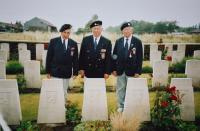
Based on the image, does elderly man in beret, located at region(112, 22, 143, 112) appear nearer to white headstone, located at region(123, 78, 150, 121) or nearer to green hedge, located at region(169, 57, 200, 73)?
white headstone, located at region(123, 78, 150, 121)

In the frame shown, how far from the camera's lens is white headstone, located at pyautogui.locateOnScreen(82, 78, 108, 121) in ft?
15.4

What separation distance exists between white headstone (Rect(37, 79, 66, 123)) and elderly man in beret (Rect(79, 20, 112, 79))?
805 millimetres

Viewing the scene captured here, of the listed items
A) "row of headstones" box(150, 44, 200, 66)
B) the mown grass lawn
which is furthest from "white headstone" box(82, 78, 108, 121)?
"row of headstones" box(150, 44, 200, 66)

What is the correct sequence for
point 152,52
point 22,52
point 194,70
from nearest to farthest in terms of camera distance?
1. point 194,70
2. point 22,52
3. point 152,52

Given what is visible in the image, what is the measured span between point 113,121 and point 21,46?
3.97 metres

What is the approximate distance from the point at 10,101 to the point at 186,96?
9.19 ft

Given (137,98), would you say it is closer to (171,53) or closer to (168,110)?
(168,110)

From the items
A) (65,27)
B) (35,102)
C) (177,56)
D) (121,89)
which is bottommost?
(35,102)

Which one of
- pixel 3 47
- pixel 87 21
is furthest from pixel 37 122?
pixel 3 47

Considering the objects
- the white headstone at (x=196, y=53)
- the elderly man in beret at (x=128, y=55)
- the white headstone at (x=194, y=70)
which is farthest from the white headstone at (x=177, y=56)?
the elderly man in beret at (x=128, y=55)

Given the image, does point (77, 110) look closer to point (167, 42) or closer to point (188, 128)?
point (188, 128)

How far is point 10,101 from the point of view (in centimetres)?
452

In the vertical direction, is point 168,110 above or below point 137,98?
below

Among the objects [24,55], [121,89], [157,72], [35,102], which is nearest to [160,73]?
[157,72]
